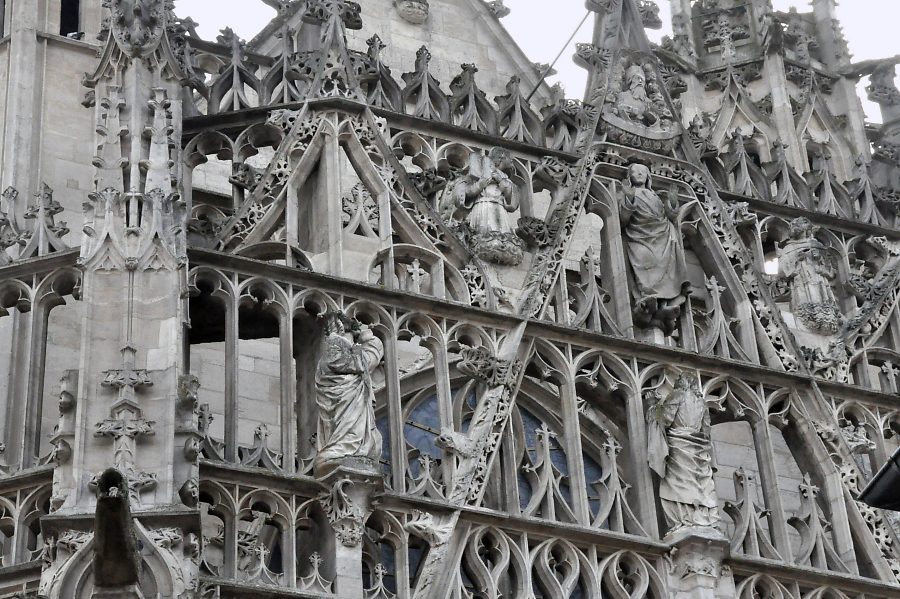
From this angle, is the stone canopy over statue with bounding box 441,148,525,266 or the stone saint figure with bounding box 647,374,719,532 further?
the stone canopy over statue with bounding box 441,148,525,266

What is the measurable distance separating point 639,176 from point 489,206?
1597mm

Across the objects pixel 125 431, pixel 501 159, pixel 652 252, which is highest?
pixel 501 159

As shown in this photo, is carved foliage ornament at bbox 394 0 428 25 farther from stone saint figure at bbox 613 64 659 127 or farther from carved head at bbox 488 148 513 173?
carved head at bbox 488 148 513 173

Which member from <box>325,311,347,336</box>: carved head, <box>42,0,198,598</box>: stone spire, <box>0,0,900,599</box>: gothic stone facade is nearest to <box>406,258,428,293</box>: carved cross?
<box>0,0,900,599</box>: gothic stone facade

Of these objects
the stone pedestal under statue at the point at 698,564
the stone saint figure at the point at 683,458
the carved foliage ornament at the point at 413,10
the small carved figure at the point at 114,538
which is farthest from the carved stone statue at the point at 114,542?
the carved foliage ornament at the point at 413,10

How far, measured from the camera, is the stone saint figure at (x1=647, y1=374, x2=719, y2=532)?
19047mm

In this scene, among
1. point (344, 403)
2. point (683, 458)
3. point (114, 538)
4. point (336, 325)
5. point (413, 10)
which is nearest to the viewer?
point (114, 538)

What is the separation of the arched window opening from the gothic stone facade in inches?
12.0

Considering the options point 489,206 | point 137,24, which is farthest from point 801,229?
A: point 137,24

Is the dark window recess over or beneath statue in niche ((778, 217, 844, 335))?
over

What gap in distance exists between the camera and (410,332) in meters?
19.2

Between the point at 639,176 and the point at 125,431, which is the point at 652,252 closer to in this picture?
the point at 639,176

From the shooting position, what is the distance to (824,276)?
2153cm

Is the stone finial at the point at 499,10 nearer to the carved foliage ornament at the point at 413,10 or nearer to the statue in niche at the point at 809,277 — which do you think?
the carved foliage ornament at the point at 413,10
